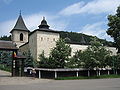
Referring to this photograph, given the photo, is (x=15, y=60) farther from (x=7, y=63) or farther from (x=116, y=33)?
(x=7, y=63)

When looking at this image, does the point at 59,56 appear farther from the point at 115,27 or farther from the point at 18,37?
the point at 18,37

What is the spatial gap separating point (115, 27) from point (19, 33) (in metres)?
36.9

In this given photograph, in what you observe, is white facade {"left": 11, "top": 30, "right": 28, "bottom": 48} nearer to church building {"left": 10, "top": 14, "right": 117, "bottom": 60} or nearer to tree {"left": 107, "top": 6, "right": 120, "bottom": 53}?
church building {"left": 10, "top": 14, "right": 117, "bottom": 60}

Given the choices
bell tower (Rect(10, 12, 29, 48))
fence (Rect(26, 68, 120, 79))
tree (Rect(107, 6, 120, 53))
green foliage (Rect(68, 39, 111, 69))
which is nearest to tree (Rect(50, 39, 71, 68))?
green foliage (Rect(68, 39, 111, 69))

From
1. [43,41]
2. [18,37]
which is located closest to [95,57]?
[43,41]

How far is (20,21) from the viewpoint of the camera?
235 ft

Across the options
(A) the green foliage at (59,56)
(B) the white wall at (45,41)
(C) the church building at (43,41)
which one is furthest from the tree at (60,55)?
(B) the white wall at (45,41)

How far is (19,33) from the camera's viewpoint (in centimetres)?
6994

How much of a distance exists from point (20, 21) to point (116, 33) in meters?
39.1

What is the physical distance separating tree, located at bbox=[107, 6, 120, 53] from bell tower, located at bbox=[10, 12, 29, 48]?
34.8 metres

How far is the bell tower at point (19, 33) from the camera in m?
69.4

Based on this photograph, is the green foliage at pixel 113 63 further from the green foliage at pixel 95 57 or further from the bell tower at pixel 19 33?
the bell tower at pixel 19 33

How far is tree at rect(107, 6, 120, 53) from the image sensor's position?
41.1m

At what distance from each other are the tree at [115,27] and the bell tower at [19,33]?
3476 centimetres
